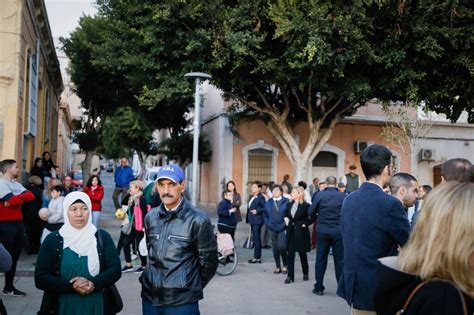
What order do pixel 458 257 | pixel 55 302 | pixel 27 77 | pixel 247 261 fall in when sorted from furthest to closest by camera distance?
pixel 27 77 → pixel 247 261 → pixel 55 302 → pixel 458 257

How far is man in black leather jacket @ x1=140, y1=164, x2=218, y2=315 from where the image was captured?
3.75 meters

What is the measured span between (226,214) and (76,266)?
Result: 23.6ft

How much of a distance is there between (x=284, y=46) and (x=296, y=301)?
9.60 meters

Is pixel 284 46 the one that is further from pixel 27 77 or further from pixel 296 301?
pixel 296 301

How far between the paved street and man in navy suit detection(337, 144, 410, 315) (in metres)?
3.54

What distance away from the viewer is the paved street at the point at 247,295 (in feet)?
24.0

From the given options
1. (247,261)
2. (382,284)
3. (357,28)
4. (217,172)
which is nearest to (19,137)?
(247,261)

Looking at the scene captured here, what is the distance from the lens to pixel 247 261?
1173cm

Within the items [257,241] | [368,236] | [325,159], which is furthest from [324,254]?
[325,159]

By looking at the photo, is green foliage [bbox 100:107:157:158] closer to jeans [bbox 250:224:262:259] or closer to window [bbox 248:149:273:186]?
window [bbox 248:149:273:186]

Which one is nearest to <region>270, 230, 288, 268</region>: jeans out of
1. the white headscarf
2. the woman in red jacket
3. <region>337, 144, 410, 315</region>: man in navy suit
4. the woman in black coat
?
the woman in black coat

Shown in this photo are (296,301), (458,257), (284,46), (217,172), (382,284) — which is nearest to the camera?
(458,257)

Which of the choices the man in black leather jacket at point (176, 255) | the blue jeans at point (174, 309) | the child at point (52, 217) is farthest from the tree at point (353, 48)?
the blue jeans at point (174, 309)

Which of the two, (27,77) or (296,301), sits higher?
(27,77)
